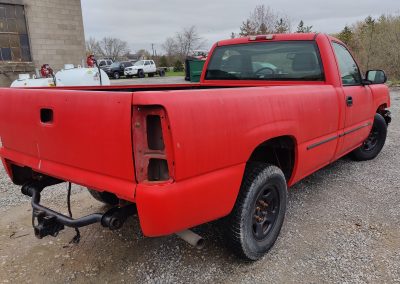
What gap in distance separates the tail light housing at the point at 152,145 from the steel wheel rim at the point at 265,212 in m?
0.98

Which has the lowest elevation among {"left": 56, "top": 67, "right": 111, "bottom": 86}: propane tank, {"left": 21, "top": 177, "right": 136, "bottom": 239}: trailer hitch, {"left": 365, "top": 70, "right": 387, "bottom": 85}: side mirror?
{"left": 21, "top": 177, "right": 136, "bottom": 239}: trailer hitch

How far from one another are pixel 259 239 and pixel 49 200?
260cm

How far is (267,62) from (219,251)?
2269 mm

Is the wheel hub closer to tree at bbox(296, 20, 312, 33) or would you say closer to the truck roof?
the truck roof

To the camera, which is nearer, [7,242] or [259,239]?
[259,239]

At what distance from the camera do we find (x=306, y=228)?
342cm

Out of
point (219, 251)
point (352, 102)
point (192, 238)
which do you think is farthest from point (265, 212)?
point (352, 102)

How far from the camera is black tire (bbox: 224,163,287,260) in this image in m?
2.56

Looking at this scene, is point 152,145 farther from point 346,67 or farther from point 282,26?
point 282,26

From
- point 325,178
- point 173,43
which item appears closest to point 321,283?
point 325,178

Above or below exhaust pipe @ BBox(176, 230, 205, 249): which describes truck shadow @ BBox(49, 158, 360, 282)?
below

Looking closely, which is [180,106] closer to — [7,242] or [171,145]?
[171,145]

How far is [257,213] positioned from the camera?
287 cm

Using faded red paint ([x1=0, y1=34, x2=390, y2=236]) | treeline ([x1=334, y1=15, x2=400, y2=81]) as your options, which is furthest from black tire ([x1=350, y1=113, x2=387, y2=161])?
treeline ([x1=334, y1=15, x2=400, y2=81])
